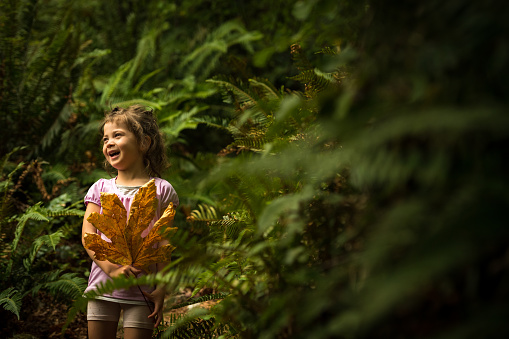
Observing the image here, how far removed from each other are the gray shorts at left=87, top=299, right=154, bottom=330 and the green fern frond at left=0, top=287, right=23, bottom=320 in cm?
66

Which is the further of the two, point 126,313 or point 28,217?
point 28,217

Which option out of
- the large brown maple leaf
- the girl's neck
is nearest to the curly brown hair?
the girl's neck

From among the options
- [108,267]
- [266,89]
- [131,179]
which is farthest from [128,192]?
[266,89]

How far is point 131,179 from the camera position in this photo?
8.09ft

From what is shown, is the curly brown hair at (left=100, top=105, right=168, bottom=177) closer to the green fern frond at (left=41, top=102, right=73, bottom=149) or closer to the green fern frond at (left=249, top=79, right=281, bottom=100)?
the green fern frond at (left=249, top=79, right=281, bottom=100)

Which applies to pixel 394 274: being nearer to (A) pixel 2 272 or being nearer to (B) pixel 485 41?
(B) pixel 485 41

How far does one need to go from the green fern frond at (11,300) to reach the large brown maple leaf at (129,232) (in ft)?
2.88

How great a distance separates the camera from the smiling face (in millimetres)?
2418

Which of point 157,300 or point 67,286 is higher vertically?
point 67,286

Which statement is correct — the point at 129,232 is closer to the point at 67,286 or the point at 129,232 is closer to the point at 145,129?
the point at 145,129

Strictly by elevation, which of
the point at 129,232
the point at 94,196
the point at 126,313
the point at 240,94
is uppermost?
the point at 240,94

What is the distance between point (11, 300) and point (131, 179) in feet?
3.57

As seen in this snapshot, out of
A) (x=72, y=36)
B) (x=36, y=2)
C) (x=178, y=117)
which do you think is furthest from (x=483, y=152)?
(x=36, y=2)

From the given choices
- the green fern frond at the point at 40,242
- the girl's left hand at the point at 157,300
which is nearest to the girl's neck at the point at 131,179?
the girl's left hand at the point at 157,300
